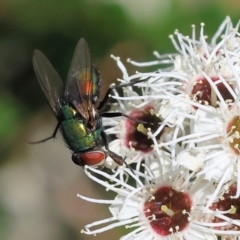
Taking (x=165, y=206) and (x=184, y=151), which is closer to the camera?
(x=184, y=151)

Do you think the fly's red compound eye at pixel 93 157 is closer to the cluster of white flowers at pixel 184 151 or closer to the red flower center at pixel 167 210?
the cluster of white flowers at pixel 184 151

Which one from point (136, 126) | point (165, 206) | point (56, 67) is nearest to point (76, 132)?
point (136, 126)

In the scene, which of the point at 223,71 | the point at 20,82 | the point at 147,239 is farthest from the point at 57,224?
the point at 223,71

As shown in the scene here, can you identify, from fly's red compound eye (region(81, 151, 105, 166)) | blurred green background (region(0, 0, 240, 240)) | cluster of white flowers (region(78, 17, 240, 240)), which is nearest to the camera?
cluster of white flowers (region(78, 17, 240, 240))

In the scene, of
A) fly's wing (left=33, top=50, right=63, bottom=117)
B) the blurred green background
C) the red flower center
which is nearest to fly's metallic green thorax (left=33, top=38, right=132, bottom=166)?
fly's wing (left=33, top=50, right=63, bottom=117)

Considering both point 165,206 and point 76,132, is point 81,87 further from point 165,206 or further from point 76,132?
point 165,206

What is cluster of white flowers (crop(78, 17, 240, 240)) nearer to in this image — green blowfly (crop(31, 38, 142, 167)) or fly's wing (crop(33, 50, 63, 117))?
green blowfly (crop(31, 38, 142, 167))
